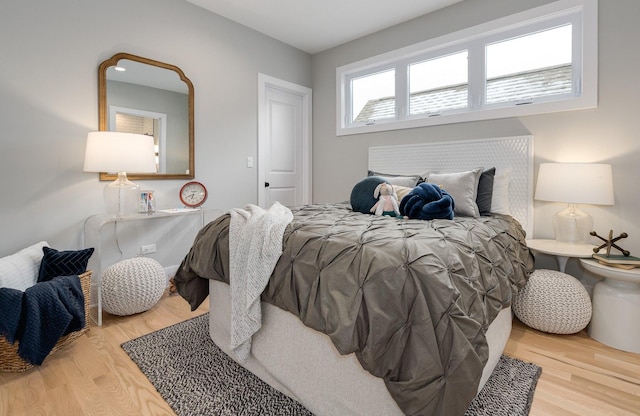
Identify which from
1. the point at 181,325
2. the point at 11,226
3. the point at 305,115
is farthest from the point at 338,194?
the point at 11,226

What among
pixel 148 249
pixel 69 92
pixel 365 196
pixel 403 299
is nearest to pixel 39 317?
pixel 148 249

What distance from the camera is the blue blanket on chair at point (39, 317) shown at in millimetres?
1604

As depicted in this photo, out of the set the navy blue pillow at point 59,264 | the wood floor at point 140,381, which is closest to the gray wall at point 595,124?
the wood floor at point 140,381

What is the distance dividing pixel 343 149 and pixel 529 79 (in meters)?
2.01

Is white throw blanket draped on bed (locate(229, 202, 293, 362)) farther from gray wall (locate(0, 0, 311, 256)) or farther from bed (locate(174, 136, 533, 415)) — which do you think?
gray wall (locate(0, 0, 311, 256))

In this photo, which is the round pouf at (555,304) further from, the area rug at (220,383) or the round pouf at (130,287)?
the round pouf at (130,287)

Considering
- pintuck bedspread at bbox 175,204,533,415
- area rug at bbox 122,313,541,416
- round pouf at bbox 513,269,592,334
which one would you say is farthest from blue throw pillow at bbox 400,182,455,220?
area rug at bbox 122,313,541,416

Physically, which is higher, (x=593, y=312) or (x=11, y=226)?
(x=11, y=226)

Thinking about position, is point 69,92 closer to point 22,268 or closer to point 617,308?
point 22,268

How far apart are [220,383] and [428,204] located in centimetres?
152

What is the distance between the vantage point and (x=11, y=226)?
225cm

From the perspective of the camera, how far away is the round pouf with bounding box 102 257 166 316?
89.8 inches

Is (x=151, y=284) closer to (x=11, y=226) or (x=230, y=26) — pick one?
(x=11, y=226)

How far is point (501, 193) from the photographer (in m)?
2.66
